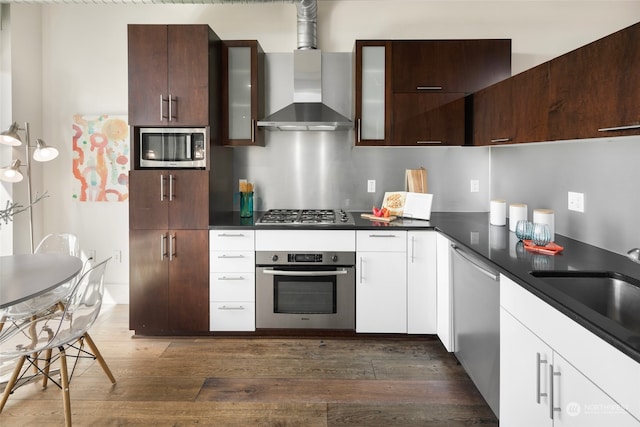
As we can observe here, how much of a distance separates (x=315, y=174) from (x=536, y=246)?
2046 mm

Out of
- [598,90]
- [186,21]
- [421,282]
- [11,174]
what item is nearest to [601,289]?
[598,90]

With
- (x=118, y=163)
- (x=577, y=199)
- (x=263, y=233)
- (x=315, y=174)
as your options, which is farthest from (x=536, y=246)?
(x=118, y=163)

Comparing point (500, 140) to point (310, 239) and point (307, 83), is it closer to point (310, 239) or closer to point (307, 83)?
point (310, 239)

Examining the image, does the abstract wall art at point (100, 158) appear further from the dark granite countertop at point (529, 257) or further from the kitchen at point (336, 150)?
the dark granite countertop at point (529, 257)

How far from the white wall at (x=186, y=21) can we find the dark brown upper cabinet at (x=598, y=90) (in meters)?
1.89

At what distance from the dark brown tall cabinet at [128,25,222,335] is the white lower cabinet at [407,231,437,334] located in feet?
4.90

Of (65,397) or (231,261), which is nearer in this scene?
(65,397)

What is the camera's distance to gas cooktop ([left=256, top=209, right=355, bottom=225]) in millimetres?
3262

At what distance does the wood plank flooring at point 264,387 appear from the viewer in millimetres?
2291

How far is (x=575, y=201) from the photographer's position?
2.55 meters

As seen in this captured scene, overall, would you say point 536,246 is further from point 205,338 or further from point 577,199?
point 205,338

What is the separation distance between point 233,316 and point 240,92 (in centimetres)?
174

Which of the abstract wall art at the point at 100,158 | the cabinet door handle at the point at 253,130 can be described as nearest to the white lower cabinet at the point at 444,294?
the cabinet door handle at the point at 253,130

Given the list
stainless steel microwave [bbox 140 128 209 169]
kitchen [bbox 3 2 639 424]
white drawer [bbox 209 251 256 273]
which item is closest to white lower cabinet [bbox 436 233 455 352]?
kitchen [bbox 3 2 639 424]
